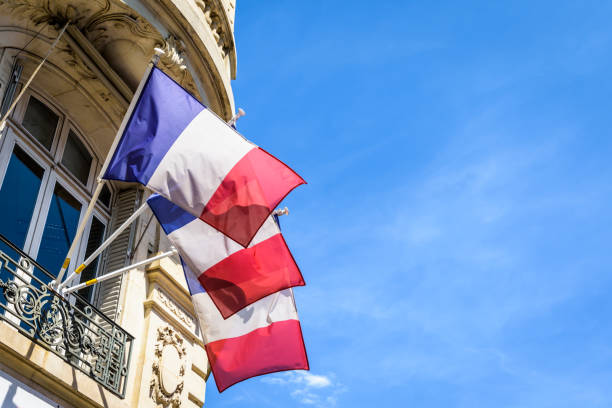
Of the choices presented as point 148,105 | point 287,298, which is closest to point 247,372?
point 287,298

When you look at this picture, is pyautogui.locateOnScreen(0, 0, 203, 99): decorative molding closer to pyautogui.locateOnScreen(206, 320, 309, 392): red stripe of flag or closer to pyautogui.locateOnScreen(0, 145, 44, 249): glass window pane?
pyautogui.locateOnScreen(0, 145, 44, 249): glass window pane

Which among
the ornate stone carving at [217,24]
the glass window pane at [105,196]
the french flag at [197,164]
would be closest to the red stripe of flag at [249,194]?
the french flag at [197,164]

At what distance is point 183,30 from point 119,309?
156 inches

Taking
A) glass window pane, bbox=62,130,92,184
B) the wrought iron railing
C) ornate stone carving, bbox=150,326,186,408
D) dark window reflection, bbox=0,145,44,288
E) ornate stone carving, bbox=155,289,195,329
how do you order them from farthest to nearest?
glass window pane, bbox=62,130,92,184, ornate stone carving, bbox=155,289,195,329, ornate stone carving, bbox=150,326,186,408, dark window reflection, bbox=0,145,44,288, the wrought iron railing

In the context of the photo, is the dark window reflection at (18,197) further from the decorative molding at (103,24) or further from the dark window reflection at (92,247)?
the decorative molding at (103,24)

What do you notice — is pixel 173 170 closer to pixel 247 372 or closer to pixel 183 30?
pixel 247 372

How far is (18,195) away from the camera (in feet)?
28.8

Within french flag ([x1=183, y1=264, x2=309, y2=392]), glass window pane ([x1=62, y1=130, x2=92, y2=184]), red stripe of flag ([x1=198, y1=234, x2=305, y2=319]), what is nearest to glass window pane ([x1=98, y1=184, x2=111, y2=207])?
glass window pane ([x1=62, y1=130, x2=92, y2=184])

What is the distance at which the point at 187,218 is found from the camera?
8.41 metres

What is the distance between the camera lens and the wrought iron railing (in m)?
7.26

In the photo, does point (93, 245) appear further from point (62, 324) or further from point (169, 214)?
point (62, 324)

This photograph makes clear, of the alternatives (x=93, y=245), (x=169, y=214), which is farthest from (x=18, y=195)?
(x=169, y=214)

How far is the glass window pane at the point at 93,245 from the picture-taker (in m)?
9.59

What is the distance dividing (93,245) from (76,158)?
125 centimetres
